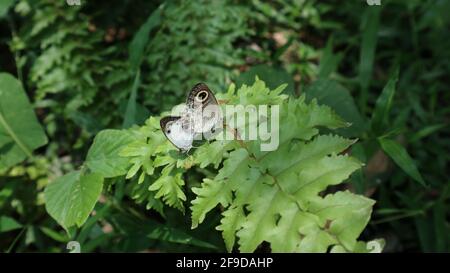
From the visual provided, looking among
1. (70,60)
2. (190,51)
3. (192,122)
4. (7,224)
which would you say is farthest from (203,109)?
(70,60)

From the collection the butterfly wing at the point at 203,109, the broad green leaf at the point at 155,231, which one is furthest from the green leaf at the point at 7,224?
the butterfly wing at the point at 203,109

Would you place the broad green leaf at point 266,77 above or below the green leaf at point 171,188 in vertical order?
above

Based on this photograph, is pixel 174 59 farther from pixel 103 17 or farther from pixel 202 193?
pixel 202 193

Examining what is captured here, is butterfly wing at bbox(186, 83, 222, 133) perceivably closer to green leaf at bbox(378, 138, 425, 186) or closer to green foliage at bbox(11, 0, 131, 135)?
green leaf at bbox(378, 138, 425, 186)

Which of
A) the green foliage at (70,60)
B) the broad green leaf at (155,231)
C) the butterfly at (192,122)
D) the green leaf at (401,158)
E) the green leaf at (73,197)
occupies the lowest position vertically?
the broad green leaf at (155,231)

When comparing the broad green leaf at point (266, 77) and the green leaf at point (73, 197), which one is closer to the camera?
the green leaf at point (73, 197)

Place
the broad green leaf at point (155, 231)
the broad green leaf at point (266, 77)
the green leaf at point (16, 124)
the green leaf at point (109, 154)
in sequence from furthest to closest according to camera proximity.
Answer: the green leaf at point (16, 124)
the broad green leaf at point (266, 77)
the broad green leaf at point (155, 231)
the green leaf at point (109, 154)

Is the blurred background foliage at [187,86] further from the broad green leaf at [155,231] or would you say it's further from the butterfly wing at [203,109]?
the butterfly wing at [203,109]
